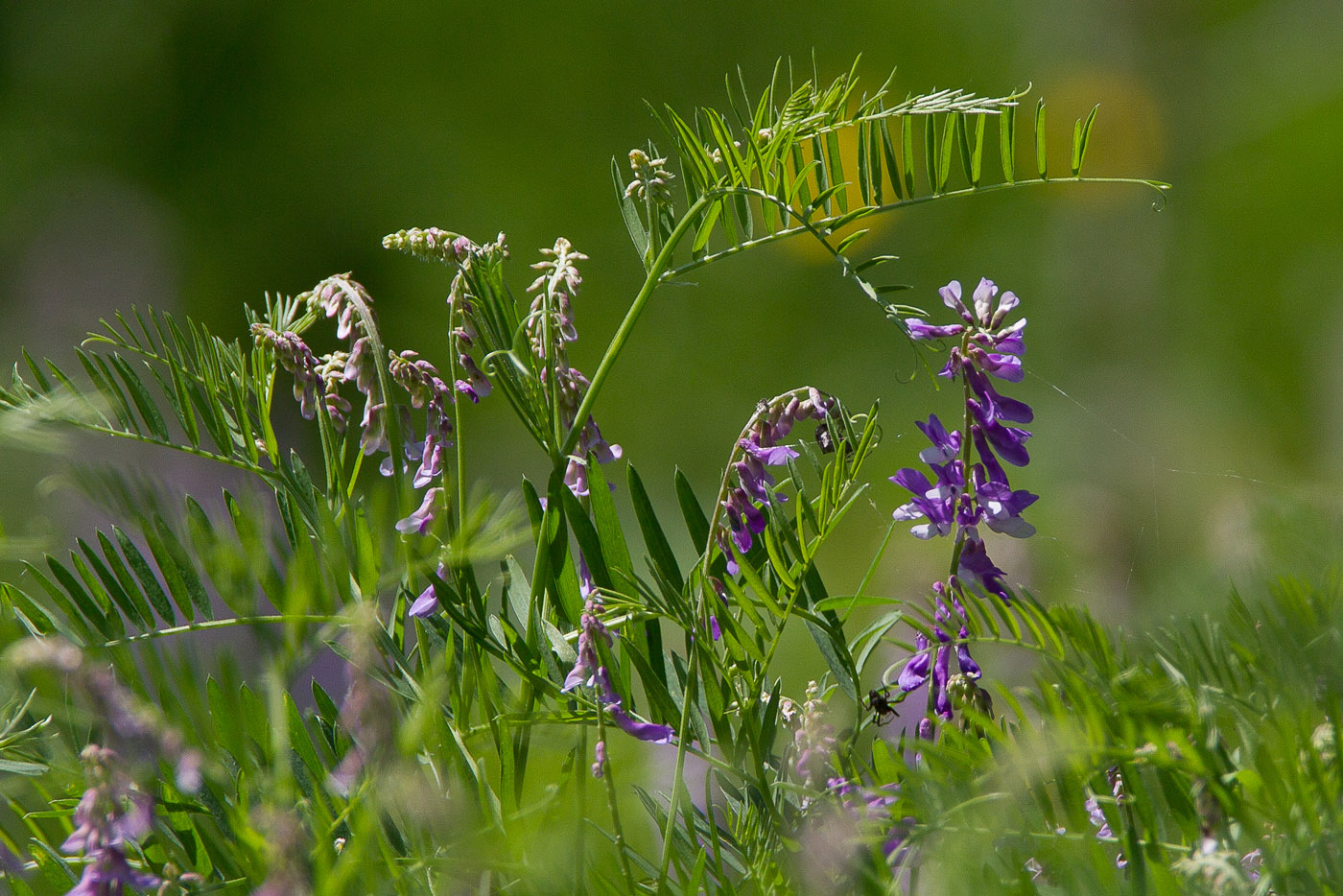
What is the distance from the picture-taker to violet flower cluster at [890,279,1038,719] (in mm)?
213

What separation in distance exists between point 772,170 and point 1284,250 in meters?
1.92

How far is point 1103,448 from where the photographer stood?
1.89 metres

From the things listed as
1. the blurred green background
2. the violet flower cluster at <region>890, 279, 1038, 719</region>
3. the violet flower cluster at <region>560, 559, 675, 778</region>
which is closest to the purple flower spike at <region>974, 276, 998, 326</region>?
the violet flower cluster at <region>890, 279, 1038, 719</region>

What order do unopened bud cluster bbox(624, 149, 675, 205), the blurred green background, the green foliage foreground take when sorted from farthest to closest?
1. the blurred green background
2. unopened bud cluster bbox(624, 149, 675, 205)
3. the green foliage foreground

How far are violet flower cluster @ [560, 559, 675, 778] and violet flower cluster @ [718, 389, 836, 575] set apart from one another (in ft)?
0.11

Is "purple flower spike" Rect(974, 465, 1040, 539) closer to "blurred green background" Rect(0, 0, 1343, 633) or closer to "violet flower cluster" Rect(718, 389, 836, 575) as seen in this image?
"violet flower cluster" Rect(718, 389, 836, 575)

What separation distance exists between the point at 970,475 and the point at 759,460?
0.15 feet

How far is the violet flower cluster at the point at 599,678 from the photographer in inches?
7.6

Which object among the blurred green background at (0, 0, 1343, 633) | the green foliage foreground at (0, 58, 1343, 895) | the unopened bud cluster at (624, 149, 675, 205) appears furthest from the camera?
the blurred green background at (0, 0, 1343, 633)

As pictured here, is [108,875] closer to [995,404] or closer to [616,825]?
[616,825]

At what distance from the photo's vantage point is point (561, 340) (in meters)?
0.23

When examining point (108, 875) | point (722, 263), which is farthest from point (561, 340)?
point (722, 263)

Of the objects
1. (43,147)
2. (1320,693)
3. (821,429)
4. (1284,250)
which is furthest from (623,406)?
(1320,693)

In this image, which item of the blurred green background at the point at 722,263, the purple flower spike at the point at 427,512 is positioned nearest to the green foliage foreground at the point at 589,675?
the purple flower spike at the point at 427,512
